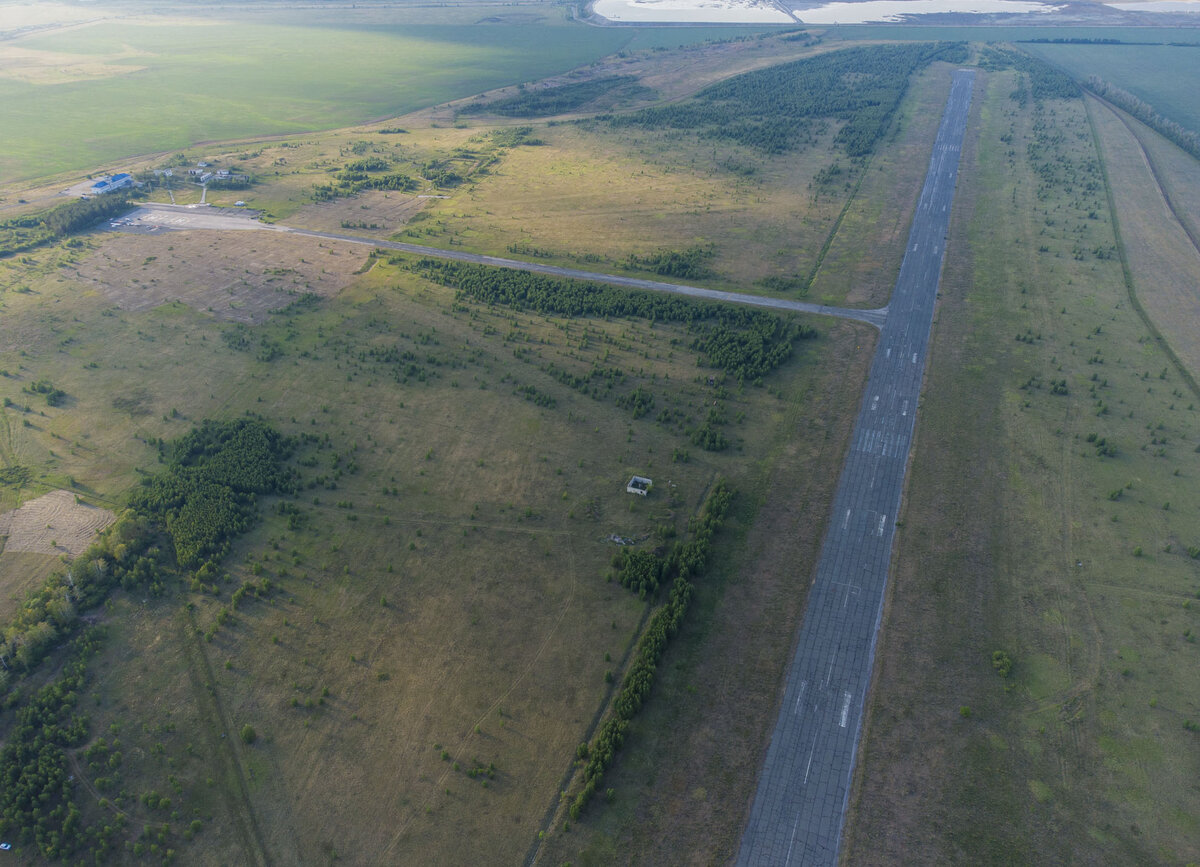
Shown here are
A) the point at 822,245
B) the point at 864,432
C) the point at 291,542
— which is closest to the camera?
the point at 291,542

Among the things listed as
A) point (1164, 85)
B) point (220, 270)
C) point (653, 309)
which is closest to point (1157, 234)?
point (653, 309)

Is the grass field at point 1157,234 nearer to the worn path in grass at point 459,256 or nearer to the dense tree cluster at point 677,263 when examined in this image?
the worn path in grass at point 459,256

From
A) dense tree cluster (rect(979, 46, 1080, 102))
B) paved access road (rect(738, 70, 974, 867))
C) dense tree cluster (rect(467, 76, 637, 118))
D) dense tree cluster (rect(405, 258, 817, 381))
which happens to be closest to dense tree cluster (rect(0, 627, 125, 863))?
paved access road (rect(738, 70, 974, 867))

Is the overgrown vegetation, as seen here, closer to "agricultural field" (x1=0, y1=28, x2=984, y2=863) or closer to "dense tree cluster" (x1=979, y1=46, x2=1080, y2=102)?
"agricultural field" (x1=0, y1=28, x2=984, y2=863)

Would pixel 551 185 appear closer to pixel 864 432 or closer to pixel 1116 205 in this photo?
pixel 864 432

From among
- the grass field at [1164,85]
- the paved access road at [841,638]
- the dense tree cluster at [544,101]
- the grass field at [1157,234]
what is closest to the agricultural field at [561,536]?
the grass field at [1157,234]

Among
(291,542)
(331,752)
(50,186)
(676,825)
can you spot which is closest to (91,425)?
(291,542)
